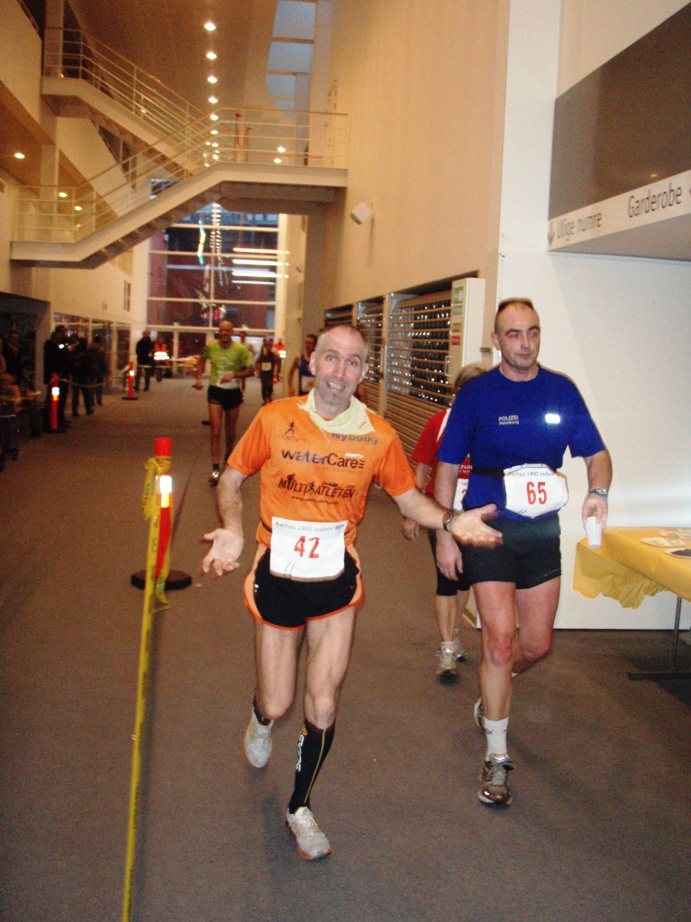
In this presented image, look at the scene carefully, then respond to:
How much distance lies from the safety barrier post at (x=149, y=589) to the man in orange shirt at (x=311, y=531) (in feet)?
0.91

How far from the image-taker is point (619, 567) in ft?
17.9

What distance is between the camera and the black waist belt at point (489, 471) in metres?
3.72

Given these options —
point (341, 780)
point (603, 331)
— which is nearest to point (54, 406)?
point (603, 331)

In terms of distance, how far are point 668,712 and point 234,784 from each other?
2.34 m

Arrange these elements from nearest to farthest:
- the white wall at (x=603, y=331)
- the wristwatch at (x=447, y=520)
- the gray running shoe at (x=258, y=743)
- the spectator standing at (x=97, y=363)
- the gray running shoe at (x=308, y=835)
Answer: the gray running shoe at (x=308, y=835), the wristwatch at (x=447, y=520), the gray running shoe at (x=258, y=743), the white wall at (x=603, y=331), the spectator standing at (x=97, y=363)

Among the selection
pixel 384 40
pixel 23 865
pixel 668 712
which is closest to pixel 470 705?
pixel 668 712

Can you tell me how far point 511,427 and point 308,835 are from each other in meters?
1.76

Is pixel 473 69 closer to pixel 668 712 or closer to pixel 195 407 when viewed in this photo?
pixel 668 712

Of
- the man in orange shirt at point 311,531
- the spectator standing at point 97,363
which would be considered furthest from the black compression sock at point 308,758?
the spectator standing at point 97,363

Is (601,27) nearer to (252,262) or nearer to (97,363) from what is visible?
(97,363)

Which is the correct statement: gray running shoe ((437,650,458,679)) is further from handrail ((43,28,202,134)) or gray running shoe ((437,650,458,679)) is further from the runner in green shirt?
handrail ((43,28,202,134))

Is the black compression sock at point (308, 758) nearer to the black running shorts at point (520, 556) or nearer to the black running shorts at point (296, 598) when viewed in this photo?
the black running shorts at point (296, 598)

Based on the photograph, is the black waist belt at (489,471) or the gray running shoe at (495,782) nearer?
the gray running shoe at (495,782)

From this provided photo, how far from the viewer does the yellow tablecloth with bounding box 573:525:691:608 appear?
5004 mm
